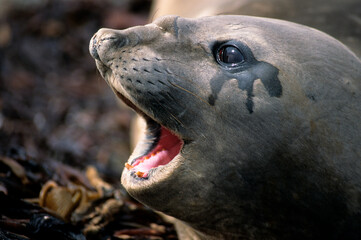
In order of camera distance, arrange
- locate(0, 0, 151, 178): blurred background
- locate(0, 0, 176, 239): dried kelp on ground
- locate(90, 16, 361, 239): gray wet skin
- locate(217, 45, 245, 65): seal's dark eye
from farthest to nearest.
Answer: locate(0, 0, 151, 178): blurred background, locate(0, 0, 176, 239): dried kelp on ground, locate(217, 45, 245, 65): seal's dark eye, locate(90, 16, 361, 239): gray wet skin

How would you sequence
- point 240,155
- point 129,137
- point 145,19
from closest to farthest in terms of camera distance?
1. point 240,155
2. point 129,137
3. point 145,19

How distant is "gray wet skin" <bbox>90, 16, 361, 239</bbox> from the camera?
2.47m

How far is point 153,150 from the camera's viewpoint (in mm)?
2918

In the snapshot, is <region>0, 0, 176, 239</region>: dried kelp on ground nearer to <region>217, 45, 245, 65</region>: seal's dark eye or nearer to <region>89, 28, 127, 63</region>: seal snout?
<region>89, 28, 127, 63</region>: seal snout

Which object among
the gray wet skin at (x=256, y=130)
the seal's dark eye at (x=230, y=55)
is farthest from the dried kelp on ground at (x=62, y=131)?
the seal's dark eye at (x=230, y=55)

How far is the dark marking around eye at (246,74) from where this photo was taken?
2492 mm

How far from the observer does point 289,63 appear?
2553 mm

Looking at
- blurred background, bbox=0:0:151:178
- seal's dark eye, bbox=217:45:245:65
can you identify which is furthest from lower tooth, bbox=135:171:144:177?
blurred background, bbox=0:0:151:178

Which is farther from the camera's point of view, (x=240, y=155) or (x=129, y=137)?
(x=129, y=137)

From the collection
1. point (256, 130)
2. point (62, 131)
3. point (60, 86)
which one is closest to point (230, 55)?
point (256, 130)

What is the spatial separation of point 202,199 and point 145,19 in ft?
17.2

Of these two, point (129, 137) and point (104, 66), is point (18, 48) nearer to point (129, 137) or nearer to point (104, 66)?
point (129, 137)

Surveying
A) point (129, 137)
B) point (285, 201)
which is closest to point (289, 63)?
point (285, 201)

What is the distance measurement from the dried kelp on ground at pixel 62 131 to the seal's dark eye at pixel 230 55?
127cm
